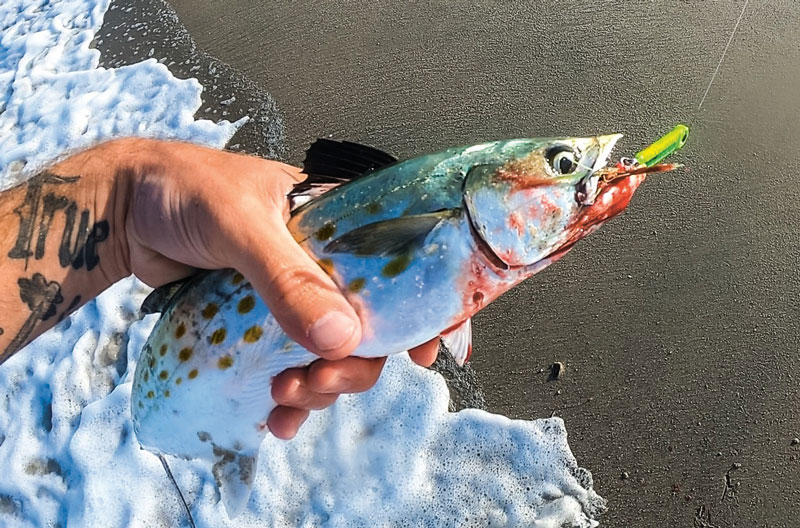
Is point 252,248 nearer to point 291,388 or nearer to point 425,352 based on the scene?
point 291,388

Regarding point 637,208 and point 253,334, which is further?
point 637,208

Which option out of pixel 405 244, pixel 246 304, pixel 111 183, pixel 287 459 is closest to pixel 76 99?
pixel 111 183

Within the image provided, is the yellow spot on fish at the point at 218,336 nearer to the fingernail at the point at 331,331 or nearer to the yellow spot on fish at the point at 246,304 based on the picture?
the yellow spot on fish at the point at 246,304

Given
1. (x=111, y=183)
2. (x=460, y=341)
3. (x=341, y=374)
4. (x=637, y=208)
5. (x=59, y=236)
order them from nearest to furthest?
(x=341, y=374) < (x=460, y=341) < (x=111, y=183) < (x=59, y=236) < (x=637, y=208)

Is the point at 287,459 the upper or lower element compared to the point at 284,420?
lower

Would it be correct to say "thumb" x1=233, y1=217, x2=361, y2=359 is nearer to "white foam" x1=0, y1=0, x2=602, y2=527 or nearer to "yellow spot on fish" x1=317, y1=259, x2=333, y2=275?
"yellow spot on fish" x1=317, y1=259, x2=333, y2=275

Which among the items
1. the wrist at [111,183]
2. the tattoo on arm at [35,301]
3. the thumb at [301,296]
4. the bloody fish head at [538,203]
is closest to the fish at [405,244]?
the bloody fish head at [538,203]
